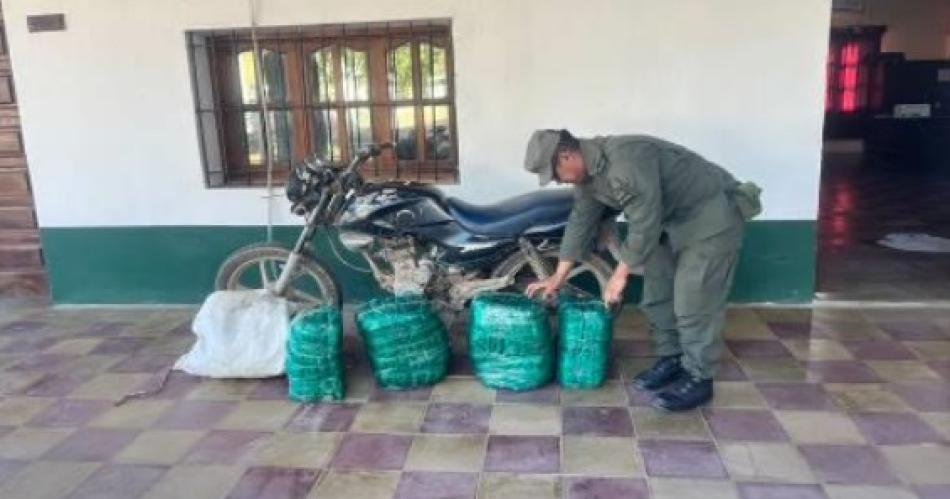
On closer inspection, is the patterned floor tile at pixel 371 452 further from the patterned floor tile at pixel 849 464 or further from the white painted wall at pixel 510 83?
the white painted wall at pixel 510 83

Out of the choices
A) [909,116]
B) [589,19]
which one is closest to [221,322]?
[589,19]

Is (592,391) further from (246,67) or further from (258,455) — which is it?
(246,67)

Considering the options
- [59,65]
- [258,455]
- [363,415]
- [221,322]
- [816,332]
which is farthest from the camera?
[59,65]

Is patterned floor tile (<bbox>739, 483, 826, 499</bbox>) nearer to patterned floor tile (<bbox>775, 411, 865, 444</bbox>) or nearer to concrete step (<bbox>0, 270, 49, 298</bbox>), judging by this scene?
patterned floor tile (<bbox>775, 411, 865, 444</bbox>)

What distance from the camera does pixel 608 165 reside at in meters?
2.92

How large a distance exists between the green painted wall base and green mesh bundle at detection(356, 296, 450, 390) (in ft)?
3.78

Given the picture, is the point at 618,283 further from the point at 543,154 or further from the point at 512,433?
the point at 512,433

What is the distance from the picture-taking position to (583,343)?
10.8ft

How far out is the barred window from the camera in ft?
14.3

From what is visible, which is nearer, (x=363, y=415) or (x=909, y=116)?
(x=363, y=415)


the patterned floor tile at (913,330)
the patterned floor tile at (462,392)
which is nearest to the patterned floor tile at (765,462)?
the patterned floor tile at (462,392)

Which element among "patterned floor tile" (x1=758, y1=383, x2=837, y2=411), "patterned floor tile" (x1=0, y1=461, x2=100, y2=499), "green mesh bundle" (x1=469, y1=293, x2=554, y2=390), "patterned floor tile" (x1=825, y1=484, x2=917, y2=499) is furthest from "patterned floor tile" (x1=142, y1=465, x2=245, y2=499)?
"patterned floor tile" (x1=758, y1=383, x2=837, y2=411)

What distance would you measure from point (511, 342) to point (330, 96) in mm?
2031

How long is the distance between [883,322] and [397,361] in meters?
2.58
